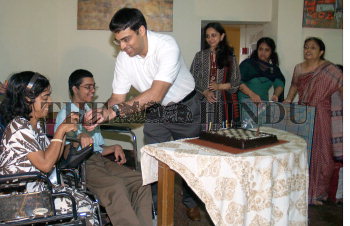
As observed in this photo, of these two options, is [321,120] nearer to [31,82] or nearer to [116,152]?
[116,152]

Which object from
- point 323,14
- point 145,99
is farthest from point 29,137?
point 323,14

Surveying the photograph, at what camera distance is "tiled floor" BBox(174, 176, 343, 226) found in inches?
103

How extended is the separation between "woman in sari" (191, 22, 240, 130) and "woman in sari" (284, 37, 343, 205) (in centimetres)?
65

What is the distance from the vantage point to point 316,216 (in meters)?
2.75

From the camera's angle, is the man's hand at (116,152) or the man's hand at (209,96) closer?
the man's hand at (116,152)

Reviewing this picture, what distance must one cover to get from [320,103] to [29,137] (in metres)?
2.37

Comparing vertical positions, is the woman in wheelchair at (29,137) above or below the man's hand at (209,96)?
below

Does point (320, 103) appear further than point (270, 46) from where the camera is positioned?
No

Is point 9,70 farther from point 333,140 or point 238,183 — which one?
point 333,140

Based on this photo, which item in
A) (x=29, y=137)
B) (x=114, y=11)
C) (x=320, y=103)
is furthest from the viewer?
(x=114, y=11)

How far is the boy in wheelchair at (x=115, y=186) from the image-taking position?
75.0 inches

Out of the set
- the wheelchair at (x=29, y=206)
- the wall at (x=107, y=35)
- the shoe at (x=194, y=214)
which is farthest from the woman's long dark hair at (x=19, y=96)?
the wall at (x=107, y=35)

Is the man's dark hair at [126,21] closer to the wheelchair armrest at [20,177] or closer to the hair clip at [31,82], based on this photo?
the hair clip at [31,82]

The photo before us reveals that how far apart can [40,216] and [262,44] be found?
2.69 m
